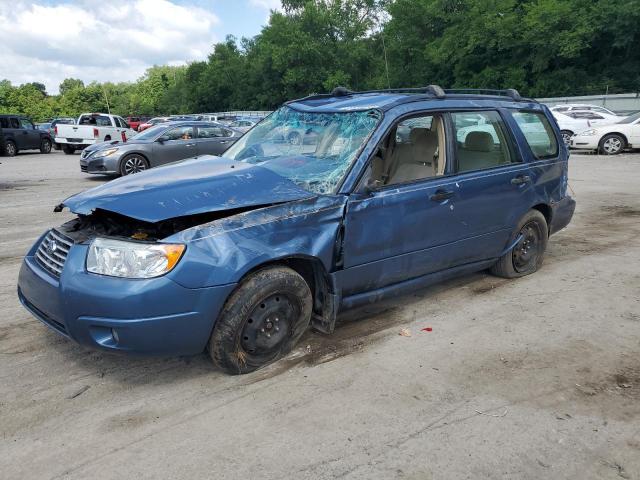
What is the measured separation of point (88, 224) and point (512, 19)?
43.5 meters

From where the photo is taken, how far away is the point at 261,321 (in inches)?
131

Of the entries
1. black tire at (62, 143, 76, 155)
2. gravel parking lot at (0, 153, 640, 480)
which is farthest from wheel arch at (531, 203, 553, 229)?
black tire at (62, 143, 76, 155)

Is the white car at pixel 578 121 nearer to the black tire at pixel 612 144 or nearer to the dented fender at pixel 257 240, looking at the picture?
the black tire at pixel 612 144

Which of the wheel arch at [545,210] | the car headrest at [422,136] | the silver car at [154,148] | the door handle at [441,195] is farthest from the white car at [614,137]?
the door handle at [441,195]

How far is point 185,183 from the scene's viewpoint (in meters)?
3.49

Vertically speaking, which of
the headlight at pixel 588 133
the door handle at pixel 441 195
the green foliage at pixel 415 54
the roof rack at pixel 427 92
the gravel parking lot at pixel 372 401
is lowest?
the gravel parking lot at pixel 372 401

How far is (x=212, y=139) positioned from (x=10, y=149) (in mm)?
13333

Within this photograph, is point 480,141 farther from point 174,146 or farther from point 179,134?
point 179,134

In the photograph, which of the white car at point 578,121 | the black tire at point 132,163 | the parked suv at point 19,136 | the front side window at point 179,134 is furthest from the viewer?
the parked suv at point 19,136

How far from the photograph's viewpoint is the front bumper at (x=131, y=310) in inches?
114

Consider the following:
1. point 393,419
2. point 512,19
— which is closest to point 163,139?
point 393,419

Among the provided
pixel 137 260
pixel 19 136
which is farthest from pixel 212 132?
pixel 19 136

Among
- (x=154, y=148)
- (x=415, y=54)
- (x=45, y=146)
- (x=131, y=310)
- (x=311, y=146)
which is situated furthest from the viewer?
(x=415, y=54)

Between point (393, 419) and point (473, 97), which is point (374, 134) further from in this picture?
point (393, 419)
